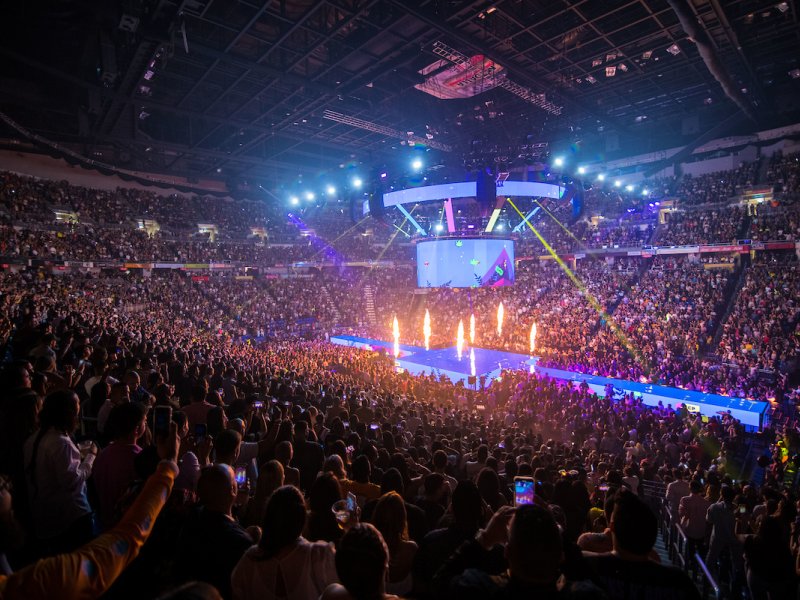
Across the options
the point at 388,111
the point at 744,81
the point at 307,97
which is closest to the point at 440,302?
the point at 388,111

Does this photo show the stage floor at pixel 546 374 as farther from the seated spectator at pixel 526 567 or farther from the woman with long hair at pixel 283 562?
the woman with long hair at pixel 283 562

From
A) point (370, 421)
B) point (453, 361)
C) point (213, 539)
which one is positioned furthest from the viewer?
point (453, 361)

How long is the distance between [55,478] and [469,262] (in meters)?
22.9

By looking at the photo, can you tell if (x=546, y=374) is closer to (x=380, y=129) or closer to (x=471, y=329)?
(x=471, y=329)

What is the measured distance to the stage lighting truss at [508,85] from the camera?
15876 millimetres

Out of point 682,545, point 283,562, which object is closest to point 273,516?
point 283,562

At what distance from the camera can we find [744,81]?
69.2 feet

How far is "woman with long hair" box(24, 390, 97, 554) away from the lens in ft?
9.35

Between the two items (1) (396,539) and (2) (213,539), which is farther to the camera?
(1) (396,539)

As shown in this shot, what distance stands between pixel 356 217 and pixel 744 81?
20.3 metres

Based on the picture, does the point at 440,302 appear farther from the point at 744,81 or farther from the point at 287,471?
the point at 287,471

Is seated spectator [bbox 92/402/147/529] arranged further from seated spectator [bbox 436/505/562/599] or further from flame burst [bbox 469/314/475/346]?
flame burst [bbox 469/314/475/346]

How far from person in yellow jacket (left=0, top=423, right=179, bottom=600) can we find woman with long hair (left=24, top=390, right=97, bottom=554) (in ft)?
4.61

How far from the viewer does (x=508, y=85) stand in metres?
18.5
